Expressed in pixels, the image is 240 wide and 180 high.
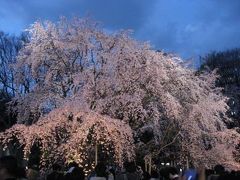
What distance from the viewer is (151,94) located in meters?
21.3

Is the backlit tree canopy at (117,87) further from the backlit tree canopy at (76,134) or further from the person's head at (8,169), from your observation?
the person's head at (8,169)

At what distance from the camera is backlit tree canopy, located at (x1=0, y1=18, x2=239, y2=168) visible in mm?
20344

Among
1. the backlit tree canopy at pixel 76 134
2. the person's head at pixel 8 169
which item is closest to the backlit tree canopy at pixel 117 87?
the backlit tree canopy at pixel 76 134

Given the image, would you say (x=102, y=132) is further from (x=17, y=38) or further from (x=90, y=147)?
(x=17, y=38)

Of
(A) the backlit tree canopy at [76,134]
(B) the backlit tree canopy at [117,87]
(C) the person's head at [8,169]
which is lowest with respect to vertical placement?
(C) the person's head at [8,169]

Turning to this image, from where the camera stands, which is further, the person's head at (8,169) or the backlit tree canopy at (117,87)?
the backlit tree canopy at (117,87)

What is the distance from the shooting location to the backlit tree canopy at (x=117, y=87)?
66.7ft

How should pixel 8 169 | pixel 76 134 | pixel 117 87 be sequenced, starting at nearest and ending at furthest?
pixel 8 169 < pixel 76 134 < pixel 117 87

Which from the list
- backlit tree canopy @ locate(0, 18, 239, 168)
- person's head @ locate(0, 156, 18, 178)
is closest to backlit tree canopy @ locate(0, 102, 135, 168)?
backlit tree canopy @ locate(0, 18, 239, 168)

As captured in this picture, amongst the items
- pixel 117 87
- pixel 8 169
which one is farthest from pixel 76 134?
pixel 8 169

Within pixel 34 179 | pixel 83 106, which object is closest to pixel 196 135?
pixel 83 106

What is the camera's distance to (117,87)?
67.1 ft

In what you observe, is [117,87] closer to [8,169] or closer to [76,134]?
[76,134]

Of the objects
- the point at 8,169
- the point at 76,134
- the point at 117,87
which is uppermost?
the point at 117,87
